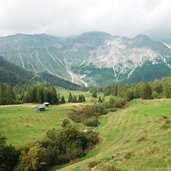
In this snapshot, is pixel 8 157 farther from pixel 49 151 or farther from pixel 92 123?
pixel 92 123

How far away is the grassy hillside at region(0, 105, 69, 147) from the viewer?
9706 centimetres

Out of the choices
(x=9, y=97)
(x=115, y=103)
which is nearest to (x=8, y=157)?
(x=115, y=103)

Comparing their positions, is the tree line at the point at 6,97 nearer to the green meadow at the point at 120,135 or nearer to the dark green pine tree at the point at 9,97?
the dark green pine tree at the point at 9,97

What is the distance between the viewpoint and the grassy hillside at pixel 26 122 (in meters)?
97.1

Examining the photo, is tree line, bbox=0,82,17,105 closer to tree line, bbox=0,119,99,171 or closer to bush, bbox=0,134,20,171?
tree line, bbox=0,119,99,171

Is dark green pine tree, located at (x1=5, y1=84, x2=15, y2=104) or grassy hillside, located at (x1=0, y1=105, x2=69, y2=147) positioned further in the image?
dark green pine tree, located at (x1=5, y1=84, x2=15, y2=104)

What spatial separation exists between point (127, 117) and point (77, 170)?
82.9m

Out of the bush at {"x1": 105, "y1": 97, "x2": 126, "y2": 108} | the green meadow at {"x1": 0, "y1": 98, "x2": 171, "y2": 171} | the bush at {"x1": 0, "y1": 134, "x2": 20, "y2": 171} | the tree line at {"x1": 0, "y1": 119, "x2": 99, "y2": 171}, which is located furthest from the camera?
the bush at {"x1": 105, "y1": 97, "x2": 126, "y2": 108}

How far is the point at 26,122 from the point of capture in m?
124

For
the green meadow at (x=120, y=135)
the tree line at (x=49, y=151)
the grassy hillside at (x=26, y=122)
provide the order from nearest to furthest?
the green meadow at (x=120, y=135)
the tree line at (x=49, y=151)
the grassy hillside at (x=26, y=122)

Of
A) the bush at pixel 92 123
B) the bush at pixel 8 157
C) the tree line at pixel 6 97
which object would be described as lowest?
the bush at pixel 8 157

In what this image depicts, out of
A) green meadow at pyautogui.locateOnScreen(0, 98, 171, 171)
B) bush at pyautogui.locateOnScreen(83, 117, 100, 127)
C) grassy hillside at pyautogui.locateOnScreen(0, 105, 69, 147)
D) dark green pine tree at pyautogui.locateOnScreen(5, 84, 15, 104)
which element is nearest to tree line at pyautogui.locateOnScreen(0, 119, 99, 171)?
green meadow at pyautogui.locateOnScreen(0, 98, 171, 171)

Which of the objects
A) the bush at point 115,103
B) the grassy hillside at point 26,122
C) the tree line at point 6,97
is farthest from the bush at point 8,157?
the tree line at point 6,97

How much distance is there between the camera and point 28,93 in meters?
200
